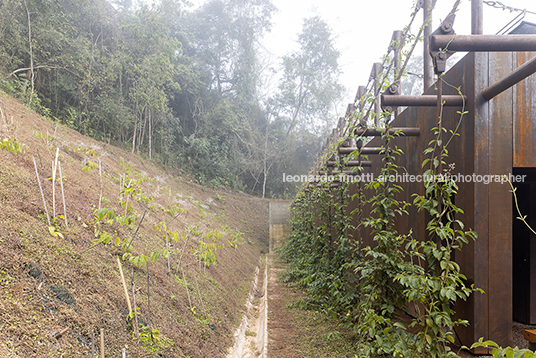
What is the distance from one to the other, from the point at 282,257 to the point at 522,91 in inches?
447

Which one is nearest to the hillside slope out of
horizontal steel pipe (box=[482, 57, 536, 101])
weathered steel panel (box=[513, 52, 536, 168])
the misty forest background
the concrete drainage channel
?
the concrete drainage channel

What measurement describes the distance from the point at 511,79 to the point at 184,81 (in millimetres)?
19944

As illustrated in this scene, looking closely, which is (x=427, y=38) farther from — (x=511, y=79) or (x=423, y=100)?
(x=511, y=79)

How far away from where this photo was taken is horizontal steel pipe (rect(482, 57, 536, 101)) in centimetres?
203

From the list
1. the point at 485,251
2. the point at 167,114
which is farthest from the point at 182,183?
the point at 485,251

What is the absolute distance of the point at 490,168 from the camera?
104 inches

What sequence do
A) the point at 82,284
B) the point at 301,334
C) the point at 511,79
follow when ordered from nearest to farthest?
1. the point at 511,79
2. the point at 82,284
3. the point at 301,334

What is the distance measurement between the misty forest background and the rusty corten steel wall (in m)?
12.3

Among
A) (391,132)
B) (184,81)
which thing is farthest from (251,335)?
(184,81)

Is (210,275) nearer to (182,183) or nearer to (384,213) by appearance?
(384,213)

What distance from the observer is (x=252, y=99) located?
2447 centimetres

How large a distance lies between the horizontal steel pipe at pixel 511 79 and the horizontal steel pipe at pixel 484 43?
0.13 metres

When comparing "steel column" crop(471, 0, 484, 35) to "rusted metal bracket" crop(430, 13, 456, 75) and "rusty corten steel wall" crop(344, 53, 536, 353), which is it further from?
"rusted metal bracket" crop(430, 13, 456, 75)

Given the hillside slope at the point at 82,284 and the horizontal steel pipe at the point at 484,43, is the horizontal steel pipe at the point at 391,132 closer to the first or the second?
the horizontal steel pipe at the point at 484,43
